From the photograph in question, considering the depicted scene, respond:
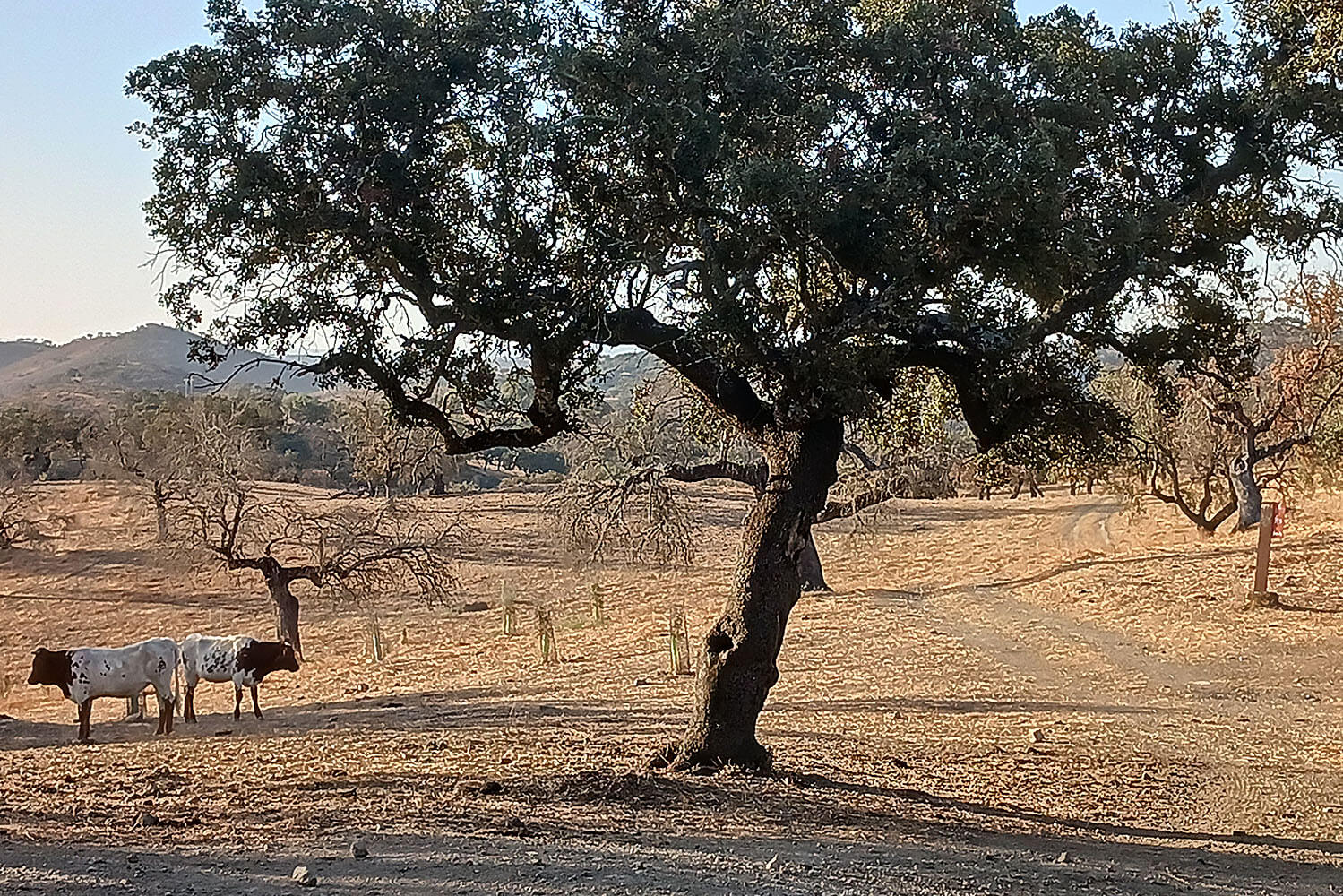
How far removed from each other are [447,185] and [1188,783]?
828cm

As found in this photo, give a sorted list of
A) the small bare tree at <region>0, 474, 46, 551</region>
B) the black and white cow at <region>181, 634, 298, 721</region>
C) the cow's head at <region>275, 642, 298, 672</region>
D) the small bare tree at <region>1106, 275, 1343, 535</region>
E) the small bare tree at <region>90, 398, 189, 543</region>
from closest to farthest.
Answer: the black and white cow at <region>181, 634, 298, 721</region>, the cow's head at <region>275, 642, 298, 672</region>, the small bare tree at <region>1106, 275, 1343, 535</region>, the small bare tree at <region>90, 398, 189, 543</region>, the small bare tree at <region>0, 474, 46, 551</region>

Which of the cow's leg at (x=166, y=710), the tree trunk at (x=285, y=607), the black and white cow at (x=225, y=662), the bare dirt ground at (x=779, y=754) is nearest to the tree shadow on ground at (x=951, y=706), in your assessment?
the bare dirt ground at (x=779, y=754)

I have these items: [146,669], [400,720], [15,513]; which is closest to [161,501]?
[146,669]

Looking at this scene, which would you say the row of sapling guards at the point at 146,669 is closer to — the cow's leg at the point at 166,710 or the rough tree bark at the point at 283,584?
the cow's leg at the point at 166,710

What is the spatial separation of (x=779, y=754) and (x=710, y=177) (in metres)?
6.06

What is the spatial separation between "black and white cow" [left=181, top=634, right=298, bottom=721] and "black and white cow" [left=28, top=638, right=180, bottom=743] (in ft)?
2.36

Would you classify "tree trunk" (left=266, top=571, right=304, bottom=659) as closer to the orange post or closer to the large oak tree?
the large oak tree

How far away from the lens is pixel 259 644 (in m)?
14.9

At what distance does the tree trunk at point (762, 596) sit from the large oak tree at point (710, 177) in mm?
645

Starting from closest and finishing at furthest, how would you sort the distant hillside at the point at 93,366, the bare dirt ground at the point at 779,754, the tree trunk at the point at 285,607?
the bare dirt ground at the point at 779,754 → the tree trunk at the point at 285,607 → the distant hillside at the point at 93,366

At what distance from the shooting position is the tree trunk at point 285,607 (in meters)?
22.4

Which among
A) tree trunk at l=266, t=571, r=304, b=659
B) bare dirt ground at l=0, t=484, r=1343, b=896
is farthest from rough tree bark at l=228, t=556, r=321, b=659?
bare dirt ground at l=0, t=484, r=1343, b=896

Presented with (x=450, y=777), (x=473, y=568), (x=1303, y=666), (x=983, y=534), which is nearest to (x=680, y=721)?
(x=450, y=777)

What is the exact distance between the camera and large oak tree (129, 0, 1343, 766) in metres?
8.07
